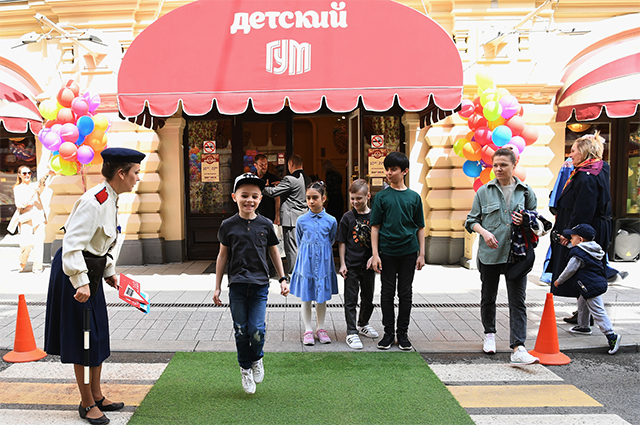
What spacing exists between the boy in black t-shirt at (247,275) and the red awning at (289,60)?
12.0 ft

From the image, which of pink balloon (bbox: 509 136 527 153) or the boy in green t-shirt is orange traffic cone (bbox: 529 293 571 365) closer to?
the boy in green t-shirt

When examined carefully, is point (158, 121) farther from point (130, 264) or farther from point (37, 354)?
point (37, 354)

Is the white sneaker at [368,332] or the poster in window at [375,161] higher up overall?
the poster in window at [375,161]

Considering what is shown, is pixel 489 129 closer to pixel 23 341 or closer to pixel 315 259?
pixel 315 259

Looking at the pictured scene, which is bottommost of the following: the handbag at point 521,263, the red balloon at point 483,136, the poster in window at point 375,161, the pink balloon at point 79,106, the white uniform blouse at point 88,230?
the handbag at point 521,263

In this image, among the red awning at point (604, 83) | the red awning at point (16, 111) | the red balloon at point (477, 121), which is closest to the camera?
the red awning at point (604, 83)

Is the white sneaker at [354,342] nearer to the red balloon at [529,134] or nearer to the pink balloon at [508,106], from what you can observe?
the pink balloon at [508,106]

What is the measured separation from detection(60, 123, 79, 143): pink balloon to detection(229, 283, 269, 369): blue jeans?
534 cm

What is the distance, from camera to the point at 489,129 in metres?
7.99

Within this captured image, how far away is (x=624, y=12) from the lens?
9.34 meters

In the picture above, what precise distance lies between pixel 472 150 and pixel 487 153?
0.32 metres

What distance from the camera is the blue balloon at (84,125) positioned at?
7.82 m

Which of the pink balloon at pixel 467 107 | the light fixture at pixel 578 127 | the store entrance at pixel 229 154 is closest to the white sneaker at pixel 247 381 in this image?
the pink balloon at pixel 467 107

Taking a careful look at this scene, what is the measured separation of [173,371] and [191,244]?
609 cm
